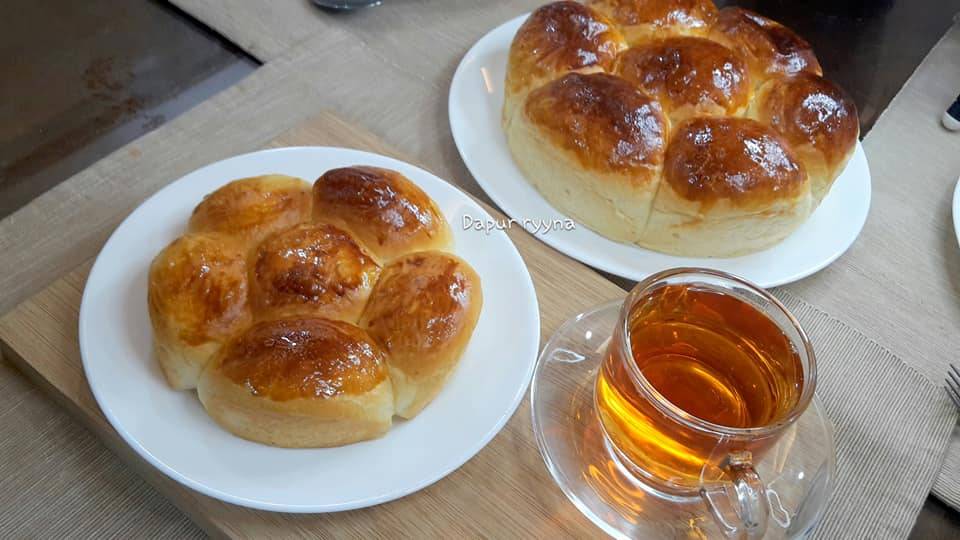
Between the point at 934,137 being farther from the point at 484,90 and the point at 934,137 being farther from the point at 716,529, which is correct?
the point at 716,529

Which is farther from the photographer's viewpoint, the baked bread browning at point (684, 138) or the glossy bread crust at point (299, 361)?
the baked bread browning at point (684, 138)

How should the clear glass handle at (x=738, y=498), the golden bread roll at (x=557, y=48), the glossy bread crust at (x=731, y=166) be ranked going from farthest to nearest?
the golden bread roll at (x=557, y=48) < the glossy bread crust at (x=731, y=166) < the clear glass handle at (x=738, y=498)

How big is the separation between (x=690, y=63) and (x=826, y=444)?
545 millimetres

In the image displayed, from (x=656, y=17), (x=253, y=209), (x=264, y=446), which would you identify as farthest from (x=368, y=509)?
(x=656, y=17)

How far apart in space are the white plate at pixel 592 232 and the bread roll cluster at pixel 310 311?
0.23 meters

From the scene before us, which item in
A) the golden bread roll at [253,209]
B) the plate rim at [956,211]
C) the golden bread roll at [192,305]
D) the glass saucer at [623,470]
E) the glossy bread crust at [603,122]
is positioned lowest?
the glass saucer at [623,470]

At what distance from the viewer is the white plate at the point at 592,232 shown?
1066 mm

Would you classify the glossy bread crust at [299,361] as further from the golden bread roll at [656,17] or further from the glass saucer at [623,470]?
the golden bread roll at [656,17]

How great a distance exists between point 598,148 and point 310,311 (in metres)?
0.45

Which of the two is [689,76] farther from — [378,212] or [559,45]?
[378,212]

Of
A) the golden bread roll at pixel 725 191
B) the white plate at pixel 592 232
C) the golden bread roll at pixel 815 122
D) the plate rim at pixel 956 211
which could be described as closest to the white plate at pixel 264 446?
the white plate at pixel 592 232

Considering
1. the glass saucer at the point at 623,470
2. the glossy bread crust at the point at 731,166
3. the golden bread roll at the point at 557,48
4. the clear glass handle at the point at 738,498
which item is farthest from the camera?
the golden bread roll at the point at 557,48

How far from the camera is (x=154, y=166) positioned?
1.13 m

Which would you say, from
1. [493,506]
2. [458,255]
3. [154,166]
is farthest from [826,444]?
[154,166]
